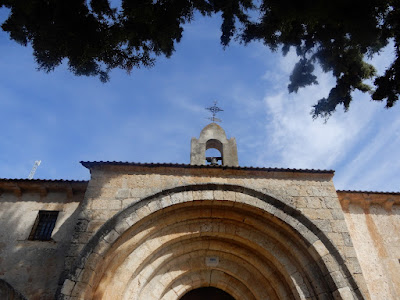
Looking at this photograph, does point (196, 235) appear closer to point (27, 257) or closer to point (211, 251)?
point (211, 251)

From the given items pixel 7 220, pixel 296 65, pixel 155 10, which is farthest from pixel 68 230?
pixel 296 65

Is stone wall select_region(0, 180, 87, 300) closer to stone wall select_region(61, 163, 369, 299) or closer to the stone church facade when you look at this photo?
the stone church facade

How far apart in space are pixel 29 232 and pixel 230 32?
6071mm

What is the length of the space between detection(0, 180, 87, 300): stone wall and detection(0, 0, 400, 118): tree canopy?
10.9 ft

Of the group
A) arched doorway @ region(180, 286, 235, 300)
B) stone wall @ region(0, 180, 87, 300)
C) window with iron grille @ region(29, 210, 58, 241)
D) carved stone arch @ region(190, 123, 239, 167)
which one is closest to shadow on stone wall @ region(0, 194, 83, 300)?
stone wall @ region(0, 180, 87, 300)

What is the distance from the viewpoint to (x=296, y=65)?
5.87 m

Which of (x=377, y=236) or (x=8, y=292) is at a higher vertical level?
(x=377, y=236)

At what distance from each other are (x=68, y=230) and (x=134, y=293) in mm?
2075

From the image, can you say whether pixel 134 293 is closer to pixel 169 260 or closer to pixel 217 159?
pixel 169 260

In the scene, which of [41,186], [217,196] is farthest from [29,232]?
[217,196]

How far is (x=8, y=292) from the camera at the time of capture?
5.43m

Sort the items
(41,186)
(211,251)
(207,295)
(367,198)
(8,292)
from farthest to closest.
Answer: (207,295) → (367,198) → (41,186) → (211,251) → (8,292)

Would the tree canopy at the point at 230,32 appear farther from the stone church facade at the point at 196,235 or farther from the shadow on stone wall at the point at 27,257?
the shadow on stone wall at the point at 27,257

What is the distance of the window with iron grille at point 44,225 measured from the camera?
21.0ft
